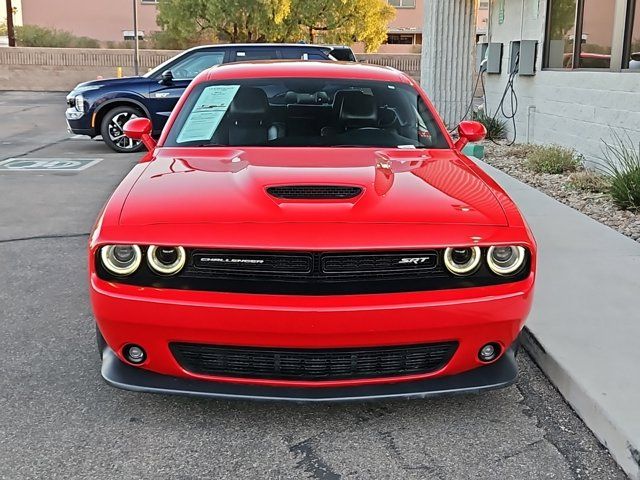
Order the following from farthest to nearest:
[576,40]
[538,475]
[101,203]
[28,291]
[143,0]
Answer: [143,0], [576,40], [101,203], [28,291], [538,475]

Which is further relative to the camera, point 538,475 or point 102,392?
point 102,392

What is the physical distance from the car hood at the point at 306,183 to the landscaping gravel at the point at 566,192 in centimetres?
327

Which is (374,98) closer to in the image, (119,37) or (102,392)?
(102,392)

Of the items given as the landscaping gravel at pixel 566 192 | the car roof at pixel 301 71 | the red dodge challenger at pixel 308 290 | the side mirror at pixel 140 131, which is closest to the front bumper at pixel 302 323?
the red dodge challenger at pixel 308 290

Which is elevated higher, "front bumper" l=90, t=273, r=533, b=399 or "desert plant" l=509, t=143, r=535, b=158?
"front bumper" l=90, t=273, r=533, b=399

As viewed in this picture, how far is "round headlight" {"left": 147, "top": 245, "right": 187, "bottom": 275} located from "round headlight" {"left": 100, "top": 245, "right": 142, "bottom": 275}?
59 millimetres

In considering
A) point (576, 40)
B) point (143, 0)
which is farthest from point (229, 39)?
point (576, 40)

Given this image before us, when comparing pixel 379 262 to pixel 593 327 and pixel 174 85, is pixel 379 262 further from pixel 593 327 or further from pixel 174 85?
pixel 174 85

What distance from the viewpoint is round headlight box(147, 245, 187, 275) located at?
9.91ft

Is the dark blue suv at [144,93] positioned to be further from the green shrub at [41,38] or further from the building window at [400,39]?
the building window at [400,39]

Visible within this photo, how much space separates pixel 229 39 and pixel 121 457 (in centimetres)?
3214

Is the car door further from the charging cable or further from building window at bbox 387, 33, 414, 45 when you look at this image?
building window at bbox 387, 33, 414, 45

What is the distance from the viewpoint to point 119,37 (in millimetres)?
47531

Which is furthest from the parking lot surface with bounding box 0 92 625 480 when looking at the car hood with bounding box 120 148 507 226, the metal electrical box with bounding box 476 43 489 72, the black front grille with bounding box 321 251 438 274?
the metal electrical box with bounding box 476 43 489 72
